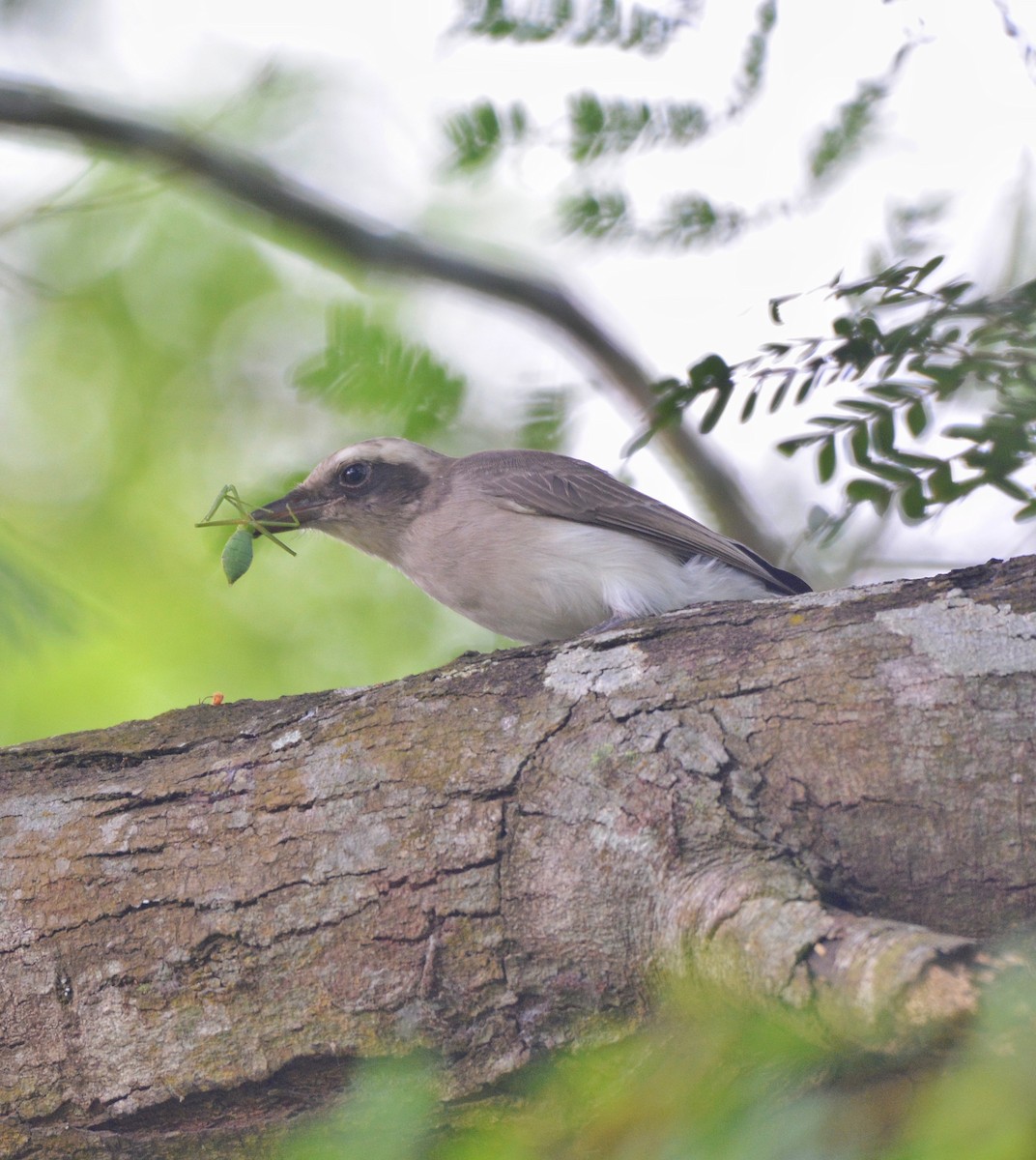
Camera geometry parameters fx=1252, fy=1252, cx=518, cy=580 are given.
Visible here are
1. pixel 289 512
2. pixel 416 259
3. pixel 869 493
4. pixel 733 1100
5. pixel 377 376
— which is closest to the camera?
pixel 733 1100

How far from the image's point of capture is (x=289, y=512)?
5.91 m

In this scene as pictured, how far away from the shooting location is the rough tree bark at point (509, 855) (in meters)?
2.99

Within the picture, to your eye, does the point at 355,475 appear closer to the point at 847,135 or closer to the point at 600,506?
the point at 600,506

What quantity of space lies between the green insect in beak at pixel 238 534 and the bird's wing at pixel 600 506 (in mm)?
1096

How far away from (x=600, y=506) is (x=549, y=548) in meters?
0.34

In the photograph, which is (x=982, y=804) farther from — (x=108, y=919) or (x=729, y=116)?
(x=729, y=116)

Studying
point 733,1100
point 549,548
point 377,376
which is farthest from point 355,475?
point 733,1100

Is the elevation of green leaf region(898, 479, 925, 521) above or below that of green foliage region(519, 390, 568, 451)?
below

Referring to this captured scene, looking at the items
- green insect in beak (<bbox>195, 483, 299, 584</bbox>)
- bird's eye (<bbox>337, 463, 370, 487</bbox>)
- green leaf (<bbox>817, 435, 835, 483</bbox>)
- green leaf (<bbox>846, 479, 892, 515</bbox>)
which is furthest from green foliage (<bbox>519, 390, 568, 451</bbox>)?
green leaf (<bbox>846, 479, 892, 515</bbox>)

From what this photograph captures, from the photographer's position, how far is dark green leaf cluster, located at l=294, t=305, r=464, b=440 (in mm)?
4426

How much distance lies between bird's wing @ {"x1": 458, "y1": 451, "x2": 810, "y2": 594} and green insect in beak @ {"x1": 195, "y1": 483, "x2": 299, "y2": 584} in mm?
1096

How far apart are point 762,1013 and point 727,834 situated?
623 millimetres

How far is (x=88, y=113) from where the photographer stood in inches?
259

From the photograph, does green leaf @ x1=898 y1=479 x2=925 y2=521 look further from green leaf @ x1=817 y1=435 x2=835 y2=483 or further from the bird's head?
the bird's head
